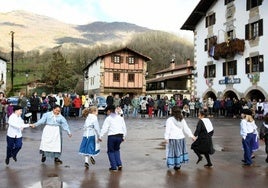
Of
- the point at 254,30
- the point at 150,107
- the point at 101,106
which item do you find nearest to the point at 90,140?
the point at 150,107

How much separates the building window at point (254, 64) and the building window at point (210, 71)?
5.09 metres

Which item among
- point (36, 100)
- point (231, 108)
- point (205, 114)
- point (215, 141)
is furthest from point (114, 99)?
point (205, 114)

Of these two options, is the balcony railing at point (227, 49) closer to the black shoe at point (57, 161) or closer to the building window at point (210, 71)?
the building window at point (210, 71)

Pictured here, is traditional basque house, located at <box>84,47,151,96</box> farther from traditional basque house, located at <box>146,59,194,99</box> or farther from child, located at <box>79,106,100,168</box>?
child, located at <box>79,106,100,168</box>

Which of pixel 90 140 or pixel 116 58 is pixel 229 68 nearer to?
pixel 116 58

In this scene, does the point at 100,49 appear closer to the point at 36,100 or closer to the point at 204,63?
the point at 204,63

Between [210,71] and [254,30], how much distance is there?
7.31 meters

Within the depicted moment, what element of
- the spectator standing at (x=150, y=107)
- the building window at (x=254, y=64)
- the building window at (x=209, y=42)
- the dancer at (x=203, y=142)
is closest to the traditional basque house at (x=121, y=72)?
the building window at (x=209, y=42)

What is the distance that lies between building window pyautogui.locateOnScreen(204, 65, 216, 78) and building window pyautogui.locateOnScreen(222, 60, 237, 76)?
165 centimetres

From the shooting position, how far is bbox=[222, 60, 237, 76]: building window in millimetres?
34906

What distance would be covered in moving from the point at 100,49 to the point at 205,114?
332ft

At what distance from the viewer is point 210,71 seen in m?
38.6

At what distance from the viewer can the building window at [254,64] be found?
3131 centimetres

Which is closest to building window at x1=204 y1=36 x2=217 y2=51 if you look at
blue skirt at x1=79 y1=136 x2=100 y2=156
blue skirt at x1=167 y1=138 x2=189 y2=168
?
blue skirt at x1=167 y1=138 x2=189 y2=168
